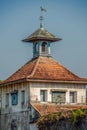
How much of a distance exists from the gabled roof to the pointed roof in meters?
1.60

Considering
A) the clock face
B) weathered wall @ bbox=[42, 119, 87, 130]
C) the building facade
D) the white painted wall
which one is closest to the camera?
weathered wall @ bbox=[42, 119, 87, 130]

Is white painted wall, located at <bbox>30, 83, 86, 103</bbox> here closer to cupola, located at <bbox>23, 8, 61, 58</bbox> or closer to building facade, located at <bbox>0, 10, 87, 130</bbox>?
building facade, located at <bbox>0, 10, 87, 130</bbox>

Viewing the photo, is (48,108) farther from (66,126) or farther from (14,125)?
(66,126)

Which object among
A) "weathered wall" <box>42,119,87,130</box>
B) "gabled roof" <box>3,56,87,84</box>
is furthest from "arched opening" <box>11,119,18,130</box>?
"weathered wall" <box>42,119,87,130</box>

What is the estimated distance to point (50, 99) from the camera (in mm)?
39938

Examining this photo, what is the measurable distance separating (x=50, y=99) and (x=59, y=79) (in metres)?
1.71

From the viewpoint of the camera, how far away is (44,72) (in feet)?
133

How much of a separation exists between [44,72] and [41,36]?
3.53 m

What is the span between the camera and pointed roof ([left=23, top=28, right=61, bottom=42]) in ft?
140

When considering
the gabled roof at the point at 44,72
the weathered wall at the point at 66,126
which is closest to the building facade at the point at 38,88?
the gabled roof at the point at 44,72

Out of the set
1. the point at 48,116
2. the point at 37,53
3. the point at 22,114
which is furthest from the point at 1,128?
the point at 48,116

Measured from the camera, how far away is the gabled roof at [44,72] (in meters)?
39.8

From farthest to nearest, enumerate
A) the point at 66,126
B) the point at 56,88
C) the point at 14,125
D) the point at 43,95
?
1. the point at 14,125
2. the point at 56,88
3. the point at 43,95
4. the point at 66,126

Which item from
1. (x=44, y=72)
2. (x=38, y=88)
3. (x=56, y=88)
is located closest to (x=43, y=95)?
(x=38, y=88)
